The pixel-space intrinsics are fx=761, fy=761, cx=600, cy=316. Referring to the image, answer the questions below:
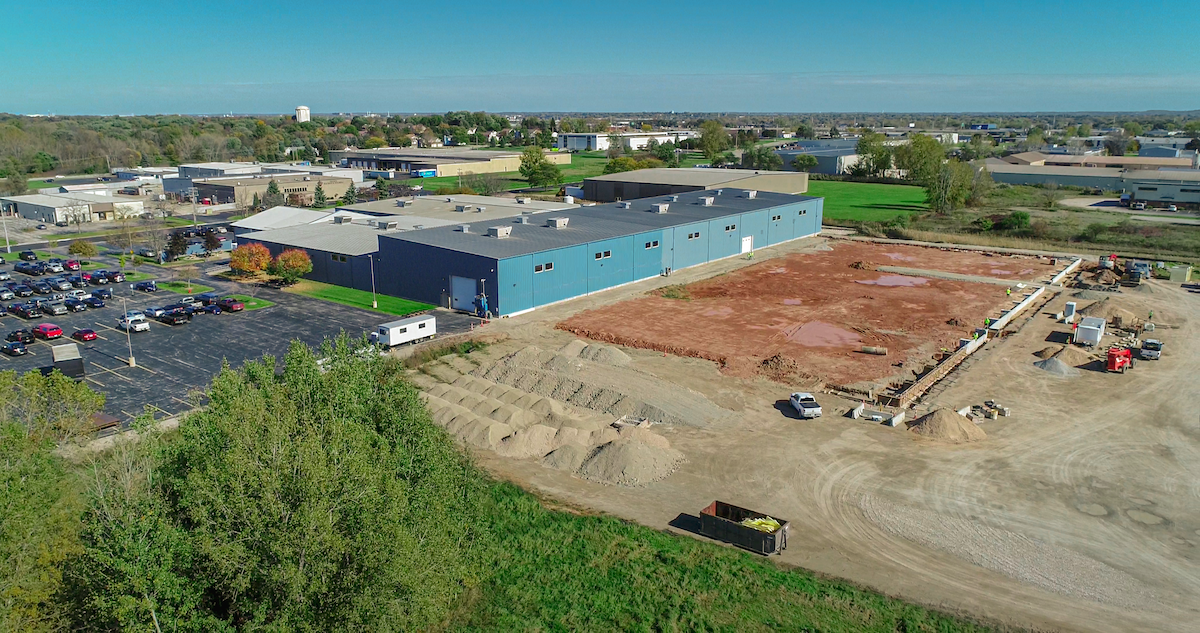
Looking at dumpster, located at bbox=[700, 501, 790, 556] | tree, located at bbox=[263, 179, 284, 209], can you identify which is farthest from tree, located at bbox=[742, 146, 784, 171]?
dumpster, located at bbox=[700, 501, 790, 556]

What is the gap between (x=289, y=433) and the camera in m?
17.7

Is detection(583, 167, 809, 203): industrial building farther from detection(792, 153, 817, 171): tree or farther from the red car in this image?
the red car

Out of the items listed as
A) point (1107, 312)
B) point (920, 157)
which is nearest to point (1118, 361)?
point (1107, 312)

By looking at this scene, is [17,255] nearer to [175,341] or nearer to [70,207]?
[70,207]

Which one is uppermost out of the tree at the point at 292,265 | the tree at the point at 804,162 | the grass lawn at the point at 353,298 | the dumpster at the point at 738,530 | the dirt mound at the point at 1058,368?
the tree at the point at 804,162

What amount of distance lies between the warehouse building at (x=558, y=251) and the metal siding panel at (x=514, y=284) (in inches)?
2.6

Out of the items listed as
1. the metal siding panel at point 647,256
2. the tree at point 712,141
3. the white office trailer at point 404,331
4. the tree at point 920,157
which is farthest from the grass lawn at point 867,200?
the white office trailer at point 404,331

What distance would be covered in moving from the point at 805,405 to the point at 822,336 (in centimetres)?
1342

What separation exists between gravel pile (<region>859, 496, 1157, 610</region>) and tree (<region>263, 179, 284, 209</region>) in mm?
89701

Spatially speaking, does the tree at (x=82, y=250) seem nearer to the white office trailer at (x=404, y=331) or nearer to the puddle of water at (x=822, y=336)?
the white office trailer at (x=404, y=331)

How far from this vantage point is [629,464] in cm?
2891

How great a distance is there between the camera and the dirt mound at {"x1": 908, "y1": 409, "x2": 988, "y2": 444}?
1254 inches

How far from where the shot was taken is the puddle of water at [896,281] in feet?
201

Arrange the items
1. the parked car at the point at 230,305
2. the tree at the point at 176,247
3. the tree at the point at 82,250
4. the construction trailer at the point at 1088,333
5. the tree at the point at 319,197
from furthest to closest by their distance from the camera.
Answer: the tree at the point at 319,197 → the tree at the point at 176,247 → the tree at the point at 82,250 → the parked car at the point at 230,305 → the construction trailer at the point at 1088,333
